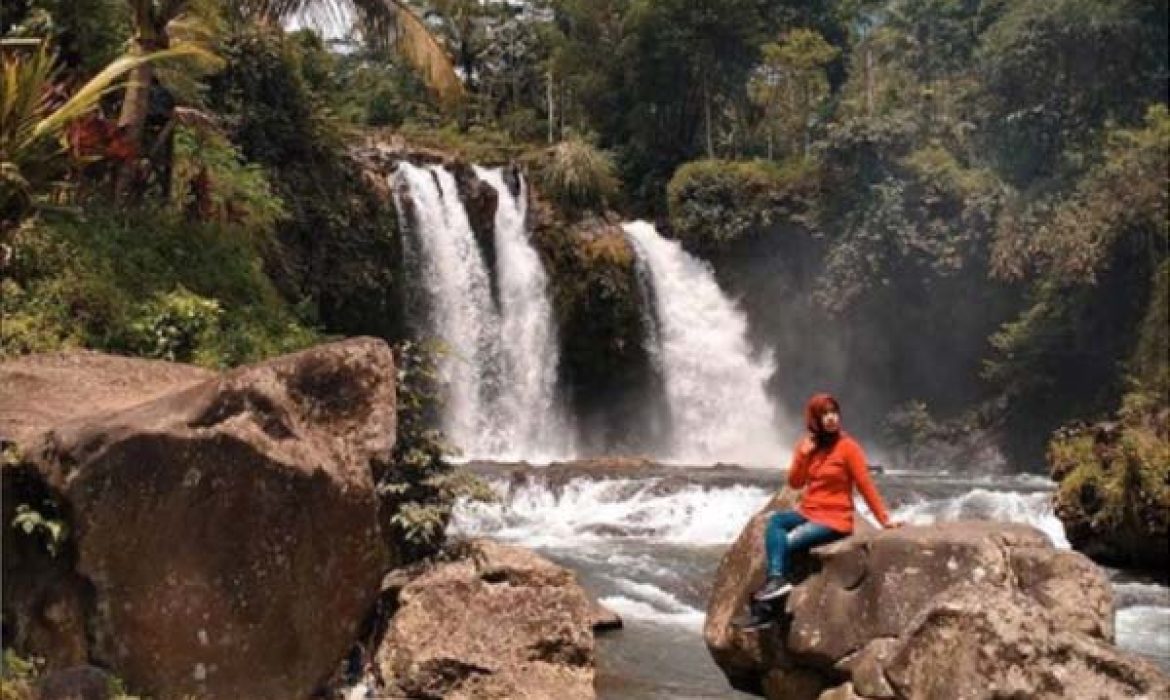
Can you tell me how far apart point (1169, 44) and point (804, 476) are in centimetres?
2793

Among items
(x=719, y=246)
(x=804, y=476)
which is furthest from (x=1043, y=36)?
(x=804, y=476)

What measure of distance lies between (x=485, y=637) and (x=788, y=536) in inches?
95.8

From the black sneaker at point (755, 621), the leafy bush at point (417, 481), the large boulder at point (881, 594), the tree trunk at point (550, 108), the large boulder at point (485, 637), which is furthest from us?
the tree trunk at point (550, 108)

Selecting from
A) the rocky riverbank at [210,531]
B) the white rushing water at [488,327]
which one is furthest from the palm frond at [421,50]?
the white rushing water at [488,327]

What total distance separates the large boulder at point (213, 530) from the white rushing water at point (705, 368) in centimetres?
2247

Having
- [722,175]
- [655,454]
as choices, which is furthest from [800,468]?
[722,175]

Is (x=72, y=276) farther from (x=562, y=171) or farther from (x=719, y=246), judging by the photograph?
(x=719, y=246)

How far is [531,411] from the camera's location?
27.5 m

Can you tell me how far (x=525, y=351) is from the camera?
27422 mm

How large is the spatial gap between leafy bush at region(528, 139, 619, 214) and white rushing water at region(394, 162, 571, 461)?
161 cm

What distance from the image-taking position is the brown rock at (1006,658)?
17.2 feet

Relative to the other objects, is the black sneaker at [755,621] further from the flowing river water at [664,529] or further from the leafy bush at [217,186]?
the leafy bush at [217,186]

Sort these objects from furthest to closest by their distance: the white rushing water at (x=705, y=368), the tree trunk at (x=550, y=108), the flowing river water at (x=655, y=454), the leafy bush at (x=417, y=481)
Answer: the tree trunk at (x=550, y=108), the white rushing water at (x=705, y=368), the flowing river water at (x=655, y=454), the leafy bush at (x=417, y=481)

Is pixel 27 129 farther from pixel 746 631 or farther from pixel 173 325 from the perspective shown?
pixel 173 325
